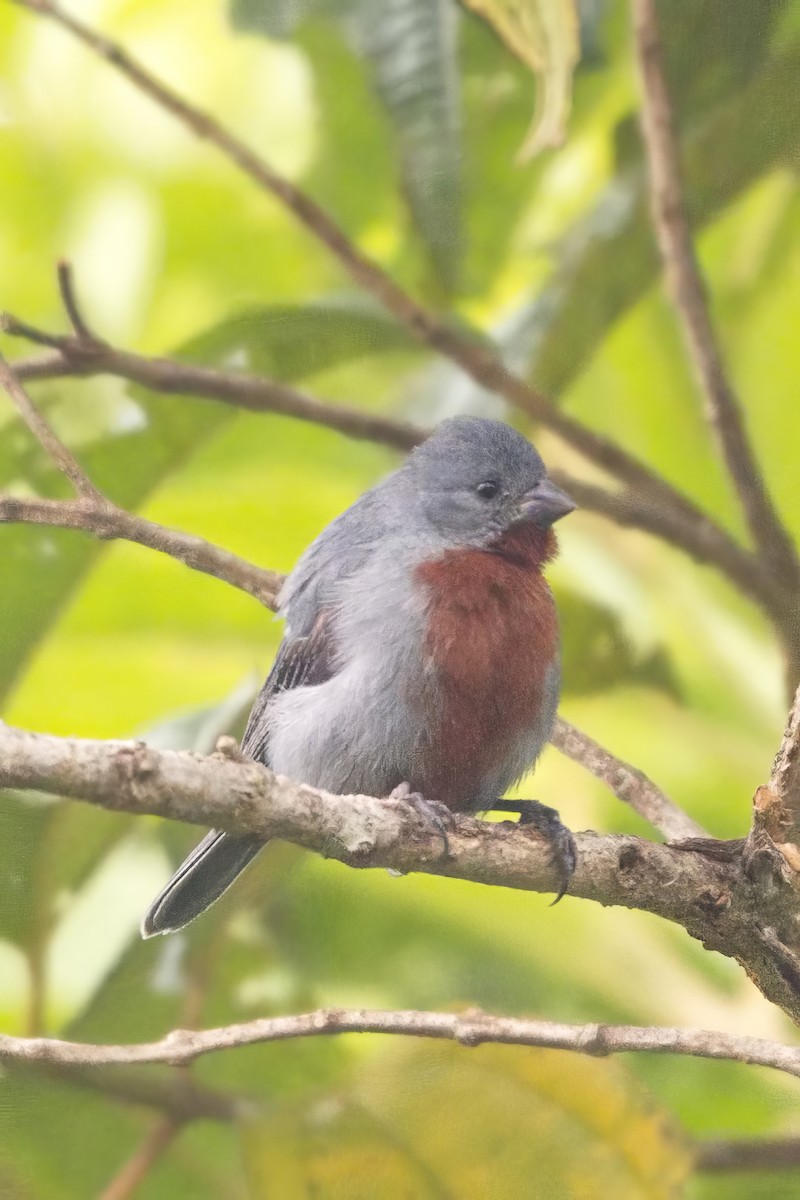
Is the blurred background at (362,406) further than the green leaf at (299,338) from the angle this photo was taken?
No

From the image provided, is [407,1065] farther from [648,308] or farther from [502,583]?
[648,308]

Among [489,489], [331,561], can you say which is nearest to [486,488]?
[489,489]

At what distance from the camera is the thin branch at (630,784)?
53.4 inches

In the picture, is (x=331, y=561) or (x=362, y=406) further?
(x=362, y=406)

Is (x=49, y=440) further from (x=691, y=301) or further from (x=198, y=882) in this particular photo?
(x=691, y=301)

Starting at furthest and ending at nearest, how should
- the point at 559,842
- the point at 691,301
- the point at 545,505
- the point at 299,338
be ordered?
the point at 299,338
the point at 691,301
the point at 545,505
the point at 559,842

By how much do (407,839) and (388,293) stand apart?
104 cm

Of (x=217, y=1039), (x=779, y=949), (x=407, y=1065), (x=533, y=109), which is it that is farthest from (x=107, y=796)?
(x=533, y=109)

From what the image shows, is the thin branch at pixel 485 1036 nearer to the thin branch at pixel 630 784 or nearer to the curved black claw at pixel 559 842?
the curved black claw at pixel 559 842

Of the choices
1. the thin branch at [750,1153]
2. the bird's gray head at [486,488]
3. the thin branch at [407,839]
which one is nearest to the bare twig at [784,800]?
the thin branch at [407,839]

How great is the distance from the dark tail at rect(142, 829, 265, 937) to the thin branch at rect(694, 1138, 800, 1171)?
0.64 meters

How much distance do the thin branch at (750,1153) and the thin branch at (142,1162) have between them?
617 mm

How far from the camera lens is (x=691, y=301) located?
173cm

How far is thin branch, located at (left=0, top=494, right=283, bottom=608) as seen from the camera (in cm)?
119
